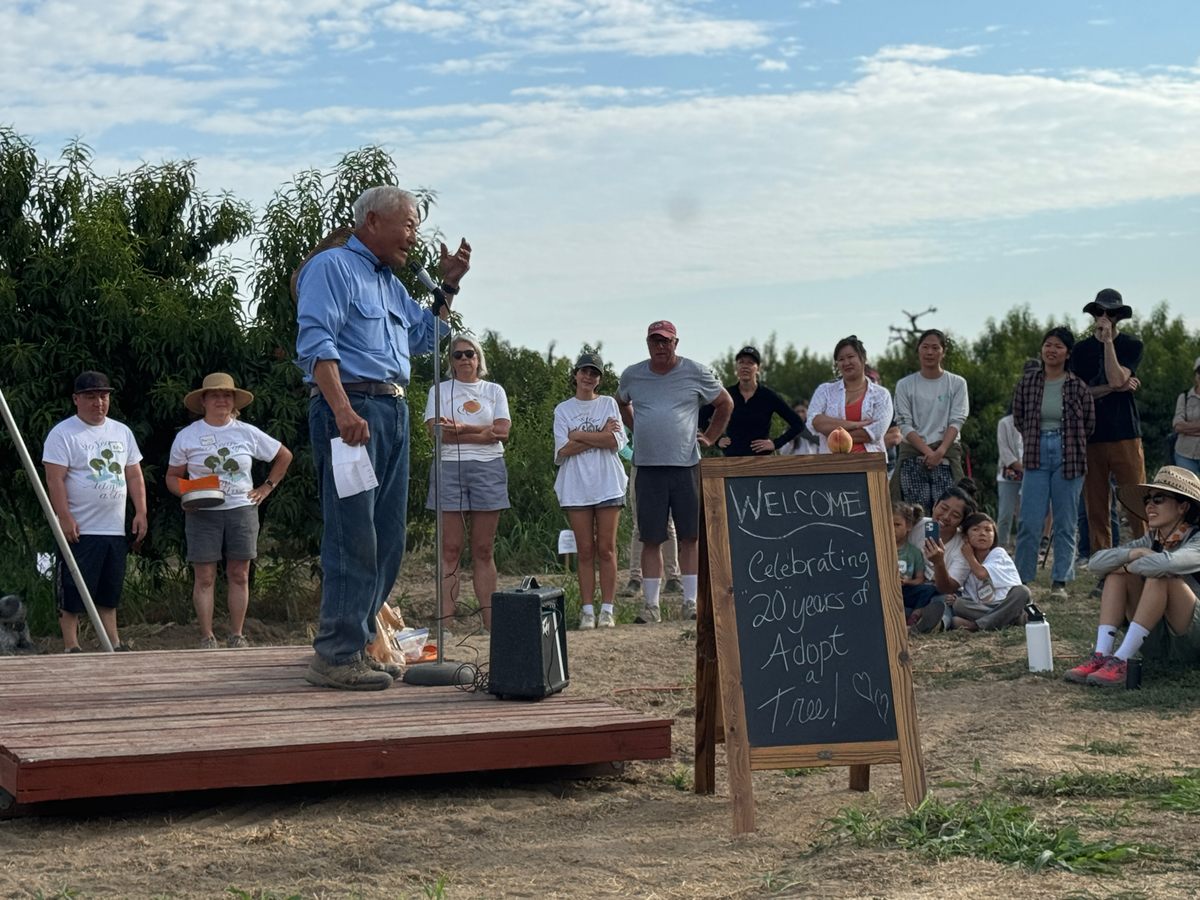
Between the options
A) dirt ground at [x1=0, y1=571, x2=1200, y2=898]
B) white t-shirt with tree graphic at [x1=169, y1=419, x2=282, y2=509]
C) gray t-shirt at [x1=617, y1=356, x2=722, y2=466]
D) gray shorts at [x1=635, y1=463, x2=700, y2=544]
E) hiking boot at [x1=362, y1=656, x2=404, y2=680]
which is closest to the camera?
dirt ground at [x1=0, y1=571, x2=1200, y2=898]

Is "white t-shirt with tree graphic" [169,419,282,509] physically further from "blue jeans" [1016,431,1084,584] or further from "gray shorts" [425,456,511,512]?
"blue jeans" [1016,431,1084,584]

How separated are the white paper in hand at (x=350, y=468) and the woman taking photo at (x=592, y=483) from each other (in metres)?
4.17

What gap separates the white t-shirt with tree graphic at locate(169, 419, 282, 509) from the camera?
9.60 meters

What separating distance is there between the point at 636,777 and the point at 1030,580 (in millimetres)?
6113

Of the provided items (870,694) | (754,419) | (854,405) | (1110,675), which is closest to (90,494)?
(754,419)

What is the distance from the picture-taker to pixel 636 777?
596 centimetres

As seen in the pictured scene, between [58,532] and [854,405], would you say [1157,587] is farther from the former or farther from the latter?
[58,532]

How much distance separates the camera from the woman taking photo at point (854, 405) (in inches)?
414

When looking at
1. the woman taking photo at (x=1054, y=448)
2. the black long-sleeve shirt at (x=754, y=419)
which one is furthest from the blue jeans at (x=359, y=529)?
the woman taking photo at (x=1054, y=448)

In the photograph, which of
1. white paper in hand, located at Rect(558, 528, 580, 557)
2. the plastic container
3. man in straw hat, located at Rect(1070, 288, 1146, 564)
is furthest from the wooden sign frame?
man in straw hat, located at Rect(1070, 288, 1146, 564)

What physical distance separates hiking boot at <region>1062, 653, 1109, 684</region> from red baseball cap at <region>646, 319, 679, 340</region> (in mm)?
3643

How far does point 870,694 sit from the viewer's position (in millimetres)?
5234

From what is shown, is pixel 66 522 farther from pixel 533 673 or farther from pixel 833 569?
pixel 833 569

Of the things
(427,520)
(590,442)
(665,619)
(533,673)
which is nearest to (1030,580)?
(665,619)
